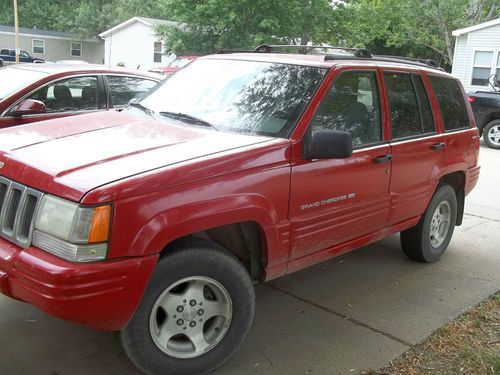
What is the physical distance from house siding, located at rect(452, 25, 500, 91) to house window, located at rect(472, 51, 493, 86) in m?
0.15

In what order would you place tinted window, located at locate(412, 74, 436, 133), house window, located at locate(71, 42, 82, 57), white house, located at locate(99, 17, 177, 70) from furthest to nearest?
house window, located at locate(71, 42, 82, 57), white house, located at locate(99, 17, 177, 70), tinted window, located at locate(412, 74, 436, 133)

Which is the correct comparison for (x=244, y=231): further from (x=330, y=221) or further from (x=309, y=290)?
(x=309, y=290)

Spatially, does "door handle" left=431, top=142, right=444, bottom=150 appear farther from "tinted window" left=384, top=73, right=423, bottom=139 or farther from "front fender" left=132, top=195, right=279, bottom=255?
"front fender" left=132, top=195, right=279, bottom=255

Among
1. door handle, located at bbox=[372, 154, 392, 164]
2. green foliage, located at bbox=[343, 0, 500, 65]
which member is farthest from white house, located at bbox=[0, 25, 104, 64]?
door handle, located at bbox=[372, 154, 392, 164]

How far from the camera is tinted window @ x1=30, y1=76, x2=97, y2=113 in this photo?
6.05 metres

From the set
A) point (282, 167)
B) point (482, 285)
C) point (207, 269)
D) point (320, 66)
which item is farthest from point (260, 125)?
point (482, 285)

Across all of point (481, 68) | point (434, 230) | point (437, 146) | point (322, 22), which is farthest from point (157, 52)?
point (437, 146)

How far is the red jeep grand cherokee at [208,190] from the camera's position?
261cm

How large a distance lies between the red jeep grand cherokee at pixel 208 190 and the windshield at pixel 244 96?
0.01 m

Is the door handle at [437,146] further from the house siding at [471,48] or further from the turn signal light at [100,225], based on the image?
the house siding at [471,48]

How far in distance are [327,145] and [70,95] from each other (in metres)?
3.95

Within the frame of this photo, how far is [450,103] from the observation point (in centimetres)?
509

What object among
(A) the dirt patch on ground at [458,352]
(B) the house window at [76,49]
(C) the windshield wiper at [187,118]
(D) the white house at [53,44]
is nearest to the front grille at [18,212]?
(C) the windshield wiper at [187,118]

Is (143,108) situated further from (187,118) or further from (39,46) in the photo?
(39,46)
